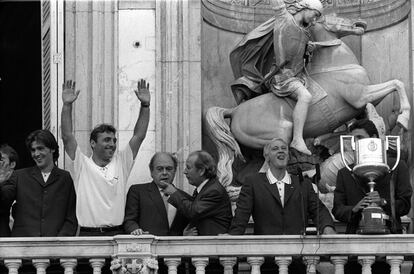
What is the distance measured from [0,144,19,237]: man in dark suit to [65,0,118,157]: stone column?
6.06ft

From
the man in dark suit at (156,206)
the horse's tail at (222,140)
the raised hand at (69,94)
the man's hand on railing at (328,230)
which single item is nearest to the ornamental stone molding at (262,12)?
the horse's tail at (222,140)

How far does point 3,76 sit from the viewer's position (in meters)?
39.5

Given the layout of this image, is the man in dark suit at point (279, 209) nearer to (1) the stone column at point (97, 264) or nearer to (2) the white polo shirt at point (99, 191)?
(2) the white polo shirt at point (99, 191)

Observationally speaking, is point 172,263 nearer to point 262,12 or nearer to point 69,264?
point 69,264

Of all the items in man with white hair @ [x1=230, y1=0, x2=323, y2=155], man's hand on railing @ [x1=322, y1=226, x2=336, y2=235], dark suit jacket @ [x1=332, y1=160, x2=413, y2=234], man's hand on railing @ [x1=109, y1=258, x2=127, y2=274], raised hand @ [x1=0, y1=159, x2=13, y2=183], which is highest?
man with white hair @ [x1=230, y1=0, x2=323, y2=155]

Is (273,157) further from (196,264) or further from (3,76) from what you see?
(3,76)

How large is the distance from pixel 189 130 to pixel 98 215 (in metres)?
2.82

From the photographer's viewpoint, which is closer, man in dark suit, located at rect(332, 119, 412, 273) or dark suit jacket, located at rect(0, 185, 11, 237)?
man in dark suit, located at rect(332, 119, 412, 273)

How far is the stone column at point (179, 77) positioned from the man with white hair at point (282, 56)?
2.52 ft

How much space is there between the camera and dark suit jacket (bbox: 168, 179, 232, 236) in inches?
1163

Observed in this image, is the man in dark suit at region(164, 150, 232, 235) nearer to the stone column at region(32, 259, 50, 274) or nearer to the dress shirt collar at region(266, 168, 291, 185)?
the dress shirt collar at region(266, 168, 291, 185)

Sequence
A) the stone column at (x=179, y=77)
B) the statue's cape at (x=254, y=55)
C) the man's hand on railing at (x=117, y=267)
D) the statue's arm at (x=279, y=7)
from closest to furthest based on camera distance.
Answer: the man's hand on railing at (x=117, y=267), the stone column at (x=179, y=77), the statue's arm at (x=279, y=7), the statue's cape at (x=254, y=55)

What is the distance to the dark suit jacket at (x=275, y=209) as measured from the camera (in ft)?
96.5

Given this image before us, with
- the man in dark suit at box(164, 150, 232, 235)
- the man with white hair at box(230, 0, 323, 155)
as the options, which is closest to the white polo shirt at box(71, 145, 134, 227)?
the man in dark suit at box(164, 150, 232, 235)
